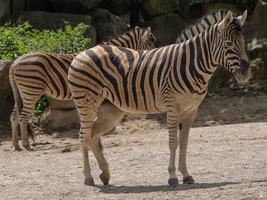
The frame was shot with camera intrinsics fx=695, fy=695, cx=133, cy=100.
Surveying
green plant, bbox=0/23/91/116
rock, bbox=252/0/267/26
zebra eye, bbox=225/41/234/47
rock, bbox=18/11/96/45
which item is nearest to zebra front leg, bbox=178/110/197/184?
zebra eye, bbox=225/41/234/47

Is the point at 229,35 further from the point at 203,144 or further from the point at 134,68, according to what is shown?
the point at 203,144

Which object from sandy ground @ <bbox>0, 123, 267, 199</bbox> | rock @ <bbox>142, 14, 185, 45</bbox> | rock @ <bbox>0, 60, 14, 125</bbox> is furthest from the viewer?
rock @ <bbox>142, 14, 185, 45</bbox>

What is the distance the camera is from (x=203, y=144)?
1109 centimetres

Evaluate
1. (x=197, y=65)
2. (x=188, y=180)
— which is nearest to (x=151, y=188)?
(x=188, y=180)

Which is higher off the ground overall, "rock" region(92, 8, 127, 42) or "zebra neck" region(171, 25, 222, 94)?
"rock" region(92, 8, 127, 42)

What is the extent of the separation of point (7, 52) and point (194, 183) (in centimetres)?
809

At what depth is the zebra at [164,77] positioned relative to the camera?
761 centimetres

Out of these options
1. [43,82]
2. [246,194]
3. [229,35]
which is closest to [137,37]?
[43,82]

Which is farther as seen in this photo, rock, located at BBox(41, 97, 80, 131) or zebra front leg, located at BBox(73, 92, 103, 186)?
rock, located at BBox(41, 97, 80, 131)

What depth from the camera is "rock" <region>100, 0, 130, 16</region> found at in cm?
2206

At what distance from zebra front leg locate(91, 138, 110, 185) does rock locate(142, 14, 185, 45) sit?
11.0m

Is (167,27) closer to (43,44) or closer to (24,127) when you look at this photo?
(43,44)

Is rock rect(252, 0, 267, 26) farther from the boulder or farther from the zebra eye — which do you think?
the zebra eye

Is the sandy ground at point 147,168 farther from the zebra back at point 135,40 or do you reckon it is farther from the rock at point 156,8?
the rock at point 156,8
